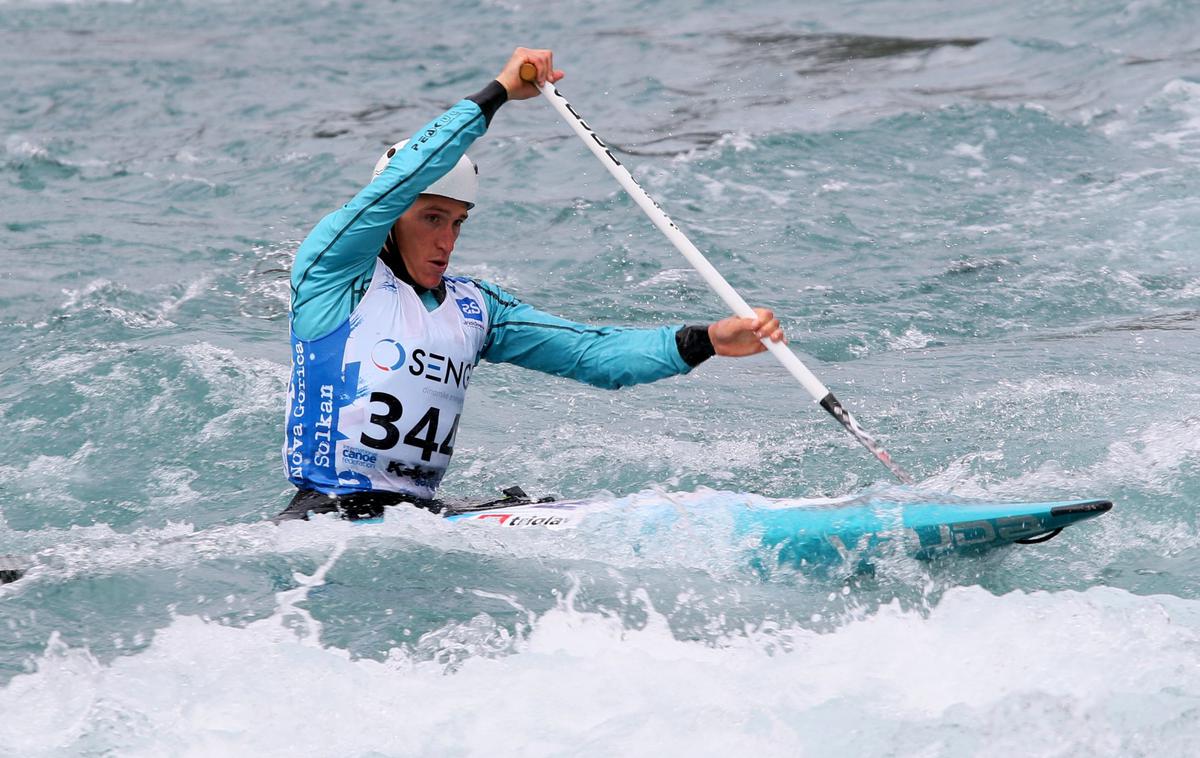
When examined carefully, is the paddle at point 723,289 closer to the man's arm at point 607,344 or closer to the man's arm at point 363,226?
the man's arm at point 607,344

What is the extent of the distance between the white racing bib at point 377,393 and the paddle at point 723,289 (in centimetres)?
83

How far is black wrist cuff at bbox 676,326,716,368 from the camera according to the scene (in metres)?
4.44

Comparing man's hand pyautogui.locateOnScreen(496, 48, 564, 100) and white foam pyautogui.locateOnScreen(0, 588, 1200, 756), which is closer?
white foam pyautogui.locateOnScreen(0, 588, 1200, 756)

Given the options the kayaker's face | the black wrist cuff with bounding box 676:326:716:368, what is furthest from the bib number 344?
the black wrist cuff with bounding box 676:326:716:368

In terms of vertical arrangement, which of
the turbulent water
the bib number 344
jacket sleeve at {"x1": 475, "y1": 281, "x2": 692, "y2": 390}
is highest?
jacket sleeve at {"x1": 475, "y1": 281, "x2": 692, "y2": 390}

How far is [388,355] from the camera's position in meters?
4.36

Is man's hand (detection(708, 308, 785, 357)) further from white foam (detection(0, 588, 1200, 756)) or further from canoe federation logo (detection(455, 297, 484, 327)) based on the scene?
white foam (detection(0, 588, 1200, 756))

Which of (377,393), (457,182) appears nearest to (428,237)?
(457,182)

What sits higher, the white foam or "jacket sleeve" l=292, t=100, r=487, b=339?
"jacket sleeve" l=292, t=100, r=487, b=339

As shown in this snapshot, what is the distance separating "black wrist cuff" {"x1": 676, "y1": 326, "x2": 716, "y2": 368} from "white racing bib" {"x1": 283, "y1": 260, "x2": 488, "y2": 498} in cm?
71

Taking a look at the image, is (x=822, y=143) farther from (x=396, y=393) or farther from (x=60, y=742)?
(x=60, y=742)

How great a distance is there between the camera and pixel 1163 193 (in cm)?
942

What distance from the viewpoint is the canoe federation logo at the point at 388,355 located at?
171 inches

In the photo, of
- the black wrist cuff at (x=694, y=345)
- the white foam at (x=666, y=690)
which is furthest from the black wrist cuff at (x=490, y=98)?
the white foam at (x=666, y=690)
